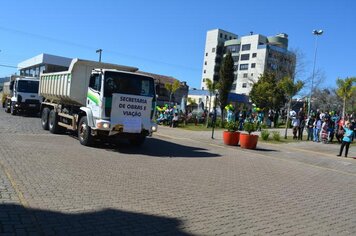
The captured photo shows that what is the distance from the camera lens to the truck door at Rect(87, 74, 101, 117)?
44.0 ft

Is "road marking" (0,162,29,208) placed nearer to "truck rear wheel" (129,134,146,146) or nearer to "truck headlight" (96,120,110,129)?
"truck headlight" (96,120,110,129)

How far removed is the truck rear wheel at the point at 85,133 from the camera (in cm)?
1352

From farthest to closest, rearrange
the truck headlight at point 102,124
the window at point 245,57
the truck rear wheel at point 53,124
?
the window at point 245,57 → the truck rear wheel at point 53,124 → the truck headlight at point 102,124

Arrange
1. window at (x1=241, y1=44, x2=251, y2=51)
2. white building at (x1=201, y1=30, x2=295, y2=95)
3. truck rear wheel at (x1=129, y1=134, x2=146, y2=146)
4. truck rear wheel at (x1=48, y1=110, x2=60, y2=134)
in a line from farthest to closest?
window at (x1=241, y1=44, x2=251, y2=51), white building at (x1=201, y1=30, x2=295, y2=95), truck rear wheel at (x1=48, y1=110, x2=60, y2=134), truck rear wheel at (x1=129, y1=134, x2=146, y2=146)

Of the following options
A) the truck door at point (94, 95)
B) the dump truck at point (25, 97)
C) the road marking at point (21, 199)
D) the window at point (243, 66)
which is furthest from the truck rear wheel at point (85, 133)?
the window at point (243, 66)

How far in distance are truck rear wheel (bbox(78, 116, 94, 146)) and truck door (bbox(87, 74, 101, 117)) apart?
0.51 metres

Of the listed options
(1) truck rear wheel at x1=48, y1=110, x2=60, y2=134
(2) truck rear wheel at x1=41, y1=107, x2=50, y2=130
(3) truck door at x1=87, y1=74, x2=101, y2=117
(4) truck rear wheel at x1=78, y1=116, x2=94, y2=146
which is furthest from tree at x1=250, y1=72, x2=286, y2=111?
(4) truck rear wheel at x1=78, y1=116, x2=94, y2=146

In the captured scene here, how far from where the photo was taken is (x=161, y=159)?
12.2 meters

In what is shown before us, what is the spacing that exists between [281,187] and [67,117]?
30.9 feet

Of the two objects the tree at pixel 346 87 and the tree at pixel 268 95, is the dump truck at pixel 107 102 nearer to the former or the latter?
the tree at pixel 346 87

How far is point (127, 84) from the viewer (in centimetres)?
1374

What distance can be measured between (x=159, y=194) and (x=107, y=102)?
20.6 ft

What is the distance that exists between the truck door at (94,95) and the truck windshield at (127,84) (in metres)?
0.36

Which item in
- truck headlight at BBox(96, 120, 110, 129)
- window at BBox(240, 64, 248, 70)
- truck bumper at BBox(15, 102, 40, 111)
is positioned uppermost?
window at BBox(240, 64, 248, 70)
